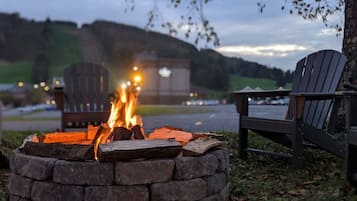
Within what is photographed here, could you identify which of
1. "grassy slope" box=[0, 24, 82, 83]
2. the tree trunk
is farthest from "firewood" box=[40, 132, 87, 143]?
"grassy slope" box=[0, 24, 82, 83]

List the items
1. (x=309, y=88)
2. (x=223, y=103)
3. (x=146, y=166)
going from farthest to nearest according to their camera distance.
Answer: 1. (x=223, y=103)
2. (x=309, y=88)
3. (x=146, y=166)

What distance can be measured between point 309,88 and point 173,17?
66.9 inches

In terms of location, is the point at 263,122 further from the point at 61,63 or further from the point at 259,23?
the point at 61,63

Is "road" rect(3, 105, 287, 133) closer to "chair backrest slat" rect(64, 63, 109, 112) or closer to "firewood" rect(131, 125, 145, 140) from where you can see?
"chair backrest slat" rect(64, 63, 109, 112)

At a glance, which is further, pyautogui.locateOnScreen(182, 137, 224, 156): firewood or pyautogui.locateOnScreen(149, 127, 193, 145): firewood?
pyautogui.locateOnScreen(149, 127, 193, 145): firewood

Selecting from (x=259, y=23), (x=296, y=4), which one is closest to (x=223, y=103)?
(x=259, y=23)

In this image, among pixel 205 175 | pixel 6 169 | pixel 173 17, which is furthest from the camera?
pixel 173 17

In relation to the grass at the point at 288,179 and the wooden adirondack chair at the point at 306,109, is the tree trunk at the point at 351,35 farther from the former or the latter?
the grass at the point at 288,179

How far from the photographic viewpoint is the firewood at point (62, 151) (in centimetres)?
193

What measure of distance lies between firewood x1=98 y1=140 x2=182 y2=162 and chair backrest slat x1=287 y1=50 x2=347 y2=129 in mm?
1802

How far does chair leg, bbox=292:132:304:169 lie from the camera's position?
3.07 metres

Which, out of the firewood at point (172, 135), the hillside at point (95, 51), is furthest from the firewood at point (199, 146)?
the hillside at point (95, 51)

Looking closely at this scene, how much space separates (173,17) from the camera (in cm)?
461

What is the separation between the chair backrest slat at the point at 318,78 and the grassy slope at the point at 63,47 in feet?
26.5
